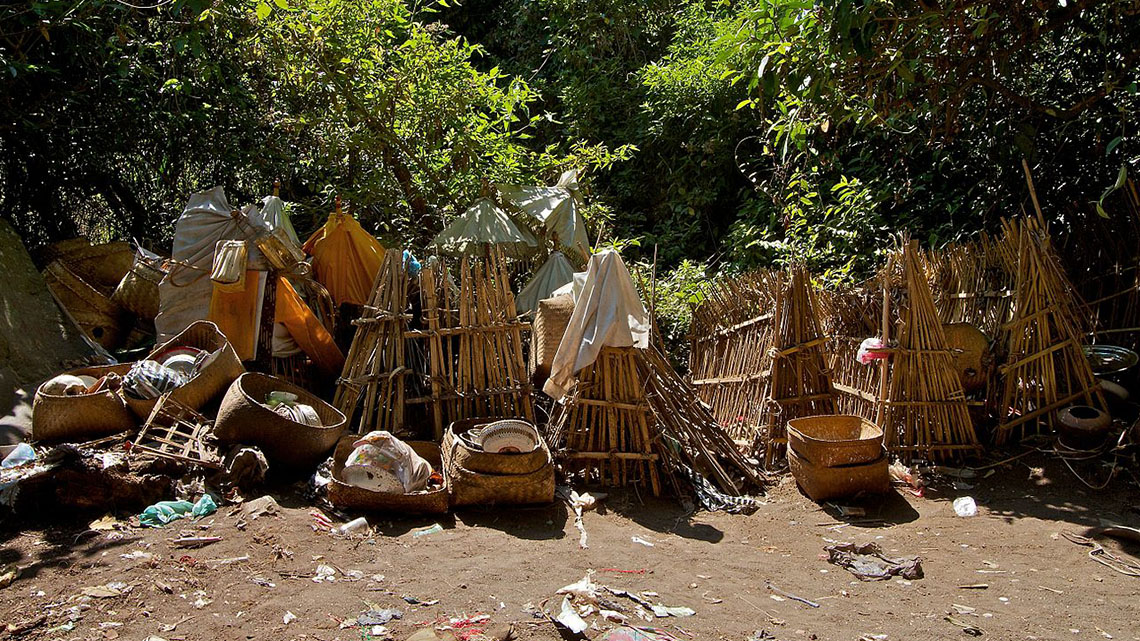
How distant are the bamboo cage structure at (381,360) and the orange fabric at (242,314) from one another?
2.75 feet

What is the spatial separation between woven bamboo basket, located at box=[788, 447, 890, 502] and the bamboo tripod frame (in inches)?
41.8

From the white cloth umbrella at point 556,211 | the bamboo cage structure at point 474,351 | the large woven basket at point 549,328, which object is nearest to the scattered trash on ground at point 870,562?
the bamboo cage structure at point 474,351

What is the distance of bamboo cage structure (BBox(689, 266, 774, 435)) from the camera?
22.2ft

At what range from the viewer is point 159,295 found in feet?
22.9

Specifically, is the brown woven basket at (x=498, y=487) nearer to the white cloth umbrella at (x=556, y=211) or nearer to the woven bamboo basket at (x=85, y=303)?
the white cloth umbrella at (x=556, y=211)

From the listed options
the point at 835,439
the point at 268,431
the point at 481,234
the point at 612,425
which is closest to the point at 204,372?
the point at 268,431

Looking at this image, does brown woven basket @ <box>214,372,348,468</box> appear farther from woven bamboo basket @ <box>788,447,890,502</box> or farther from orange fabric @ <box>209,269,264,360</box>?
woven bamboo basket @ <box>788,447,890,502</box>

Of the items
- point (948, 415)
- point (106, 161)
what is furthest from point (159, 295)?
point (948, 415)

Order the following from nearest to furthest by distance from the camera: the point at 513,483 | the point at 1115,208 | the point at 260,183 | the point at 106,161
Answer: the point at 513,483 → the point at 1115,208 → the point at 106,161 → the point at 260,183

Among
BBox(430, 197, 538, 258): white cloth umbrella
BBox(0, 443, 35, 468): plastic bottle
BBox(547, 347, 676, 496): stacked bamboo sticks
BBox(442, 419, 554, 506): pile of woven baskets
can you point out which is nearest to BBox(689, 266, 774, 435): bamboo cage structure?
BBox(547, 347, 676, 496): stacked bamboo sticks

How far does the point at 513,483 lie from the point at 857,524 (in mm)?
2265

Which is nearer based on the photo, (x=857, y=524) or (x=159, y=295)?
(x=857, y=524)

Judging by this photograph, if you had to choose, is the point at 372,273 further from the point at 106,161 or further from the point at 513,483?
the point at 106,161

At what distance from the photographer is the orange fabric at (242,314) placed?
649cm
